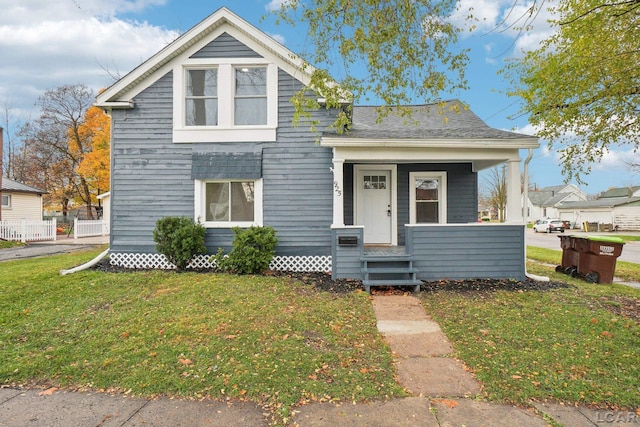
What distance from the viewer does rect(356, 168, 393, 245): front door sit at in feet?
30.0

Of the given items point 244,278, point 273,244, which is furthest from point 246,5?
point 244,278

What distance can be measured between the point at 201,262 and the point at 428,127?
696 cm

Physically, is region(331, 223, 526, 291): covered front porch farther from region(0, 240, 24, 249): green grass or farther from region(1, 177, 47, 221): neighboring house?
region(1, 177, 47, 221): neighboring house

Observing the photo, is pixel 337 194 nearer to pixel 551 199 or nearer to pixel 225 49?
pixel 225 49

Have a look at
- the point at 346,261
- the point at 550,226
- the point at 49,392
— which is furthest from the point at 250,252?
the point at 550,226

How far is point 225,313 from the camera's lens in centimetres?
504

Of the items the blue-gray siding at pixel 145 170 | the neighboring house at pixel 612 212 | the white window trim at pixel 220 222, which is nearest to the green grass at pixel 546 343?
the white window trim at pixel 220 222

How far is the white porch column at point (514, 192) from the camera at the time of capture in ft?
24.2

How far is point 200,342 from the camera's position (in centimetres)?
402

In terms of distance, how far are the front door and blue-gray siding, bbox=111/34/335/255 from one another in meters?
1.32

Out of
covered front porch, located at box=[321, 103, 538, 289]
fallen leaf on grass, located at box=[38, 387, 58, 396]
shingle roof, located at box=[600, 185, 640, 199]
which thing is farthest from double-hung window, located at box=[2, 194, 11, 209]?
shingle roof, located at box=[600, 185, 640, 199]

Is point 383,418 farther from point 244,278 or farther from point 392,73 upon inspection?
point 244,278

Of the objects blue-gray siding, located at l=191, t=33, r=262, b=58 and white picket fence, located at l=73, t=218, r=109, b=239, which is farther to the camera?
white picket fence, located at l=73, t=218, r=109, b=239

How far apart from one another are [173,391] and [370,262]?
4.92 m
